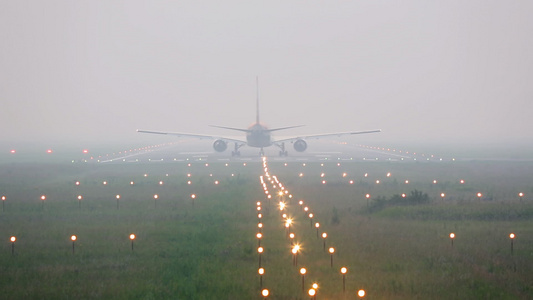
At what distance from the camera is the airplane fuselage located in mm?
96875

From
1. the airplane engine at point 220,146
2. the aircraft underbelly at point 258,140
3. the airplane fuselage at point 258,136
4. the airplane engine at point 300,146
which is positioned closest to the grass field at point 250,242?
the airplane fuselage at point 258,136

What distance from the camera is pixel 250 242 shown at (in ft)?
90.7

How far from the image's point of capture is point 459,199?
42.5 metres

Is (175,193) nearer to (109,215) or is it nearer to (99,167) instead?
(109,215)

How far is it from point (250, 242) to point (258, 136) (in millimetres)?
69764

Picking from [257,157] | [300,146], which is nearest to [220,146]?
[257,157]

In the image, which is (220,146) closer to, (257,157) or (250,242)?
(257,157)

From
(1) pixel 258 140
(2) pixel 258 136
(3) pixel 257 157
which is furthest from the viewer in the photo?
(1) pixel 258 140

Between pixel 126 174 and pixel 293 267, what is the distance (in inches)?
1787

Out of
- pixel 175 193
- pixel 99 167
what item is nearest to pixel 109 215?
pixel 175 193

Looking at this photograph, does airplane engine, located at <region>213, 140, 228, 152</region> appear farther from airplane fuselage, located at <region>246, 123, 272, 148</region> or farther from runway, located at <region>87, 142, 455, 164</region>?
airplane fuselage, located at <region>246, 123, 272, 148</region>

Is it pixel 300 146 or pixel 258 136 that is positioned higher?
pixel 258 136

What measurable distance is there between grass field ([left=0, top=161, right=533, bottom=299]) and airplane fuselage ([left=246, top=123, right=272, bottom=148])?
4154cm

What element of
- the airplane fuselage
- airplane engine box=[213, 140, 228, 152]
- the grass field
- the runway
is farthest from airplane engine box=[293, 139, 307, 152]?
the grass field
